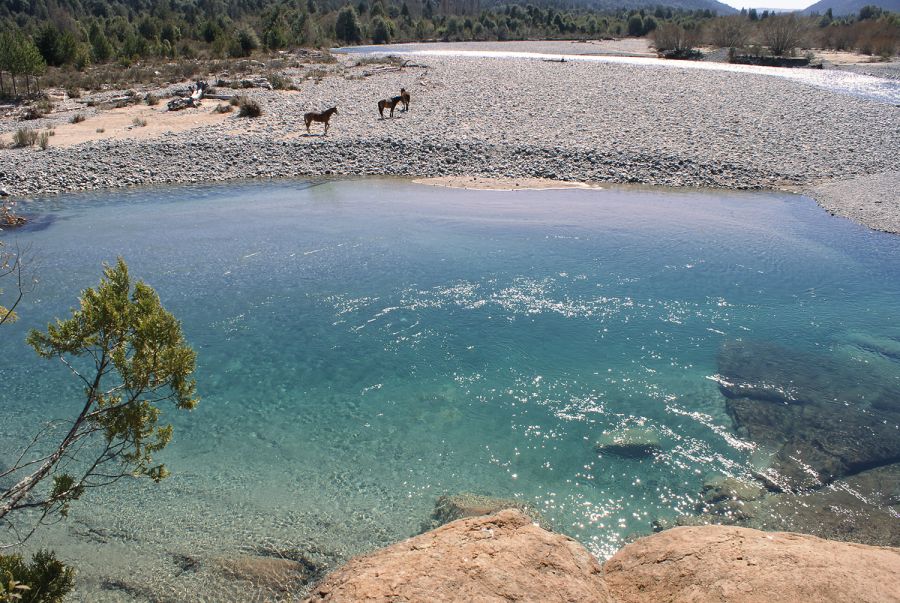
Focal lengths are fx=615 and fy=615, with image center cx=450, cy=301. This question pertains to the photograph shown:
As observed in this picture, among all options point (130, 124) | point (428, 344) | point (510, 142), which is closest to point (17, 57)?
point (130, 124)

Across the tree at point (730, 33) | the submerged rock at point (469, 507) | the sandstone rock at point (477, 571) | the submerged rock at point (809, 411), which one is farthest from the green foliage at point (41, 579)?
the tree at point (730, 33)

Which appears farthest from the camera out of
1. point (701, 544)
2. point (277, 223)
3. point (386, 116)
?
point (386, 116)

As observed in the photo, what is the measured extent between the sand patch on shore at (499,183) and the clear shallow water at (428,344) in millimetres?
1876

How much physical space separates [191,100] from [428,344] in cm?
2608

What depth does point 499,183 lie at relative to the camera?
20797mm

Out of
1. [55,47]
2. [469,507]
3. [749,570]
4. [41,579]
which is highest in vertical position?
[55,47]

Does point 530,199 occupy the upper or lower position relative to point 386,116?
lower

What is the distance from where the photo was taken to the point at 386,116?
2830 cm

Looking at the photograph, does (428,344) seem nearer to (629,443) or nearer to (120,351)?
(629,443)

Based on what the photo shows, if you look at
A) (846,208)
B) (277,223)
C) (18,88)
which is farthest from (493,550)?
(18,88)

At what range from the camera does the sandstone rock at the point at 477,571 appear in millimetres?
3650

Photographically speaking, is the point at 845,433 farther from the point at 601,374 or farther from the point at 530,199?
the point at 530,199

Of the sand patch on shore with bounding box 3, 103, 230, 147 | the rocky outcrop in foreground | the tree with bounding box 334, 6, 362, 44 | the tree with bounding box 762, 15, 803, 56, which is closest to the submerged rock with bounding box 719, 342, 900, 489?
the rocky outcrop in foreground

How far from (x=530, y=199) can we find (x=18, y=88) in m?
32.1
